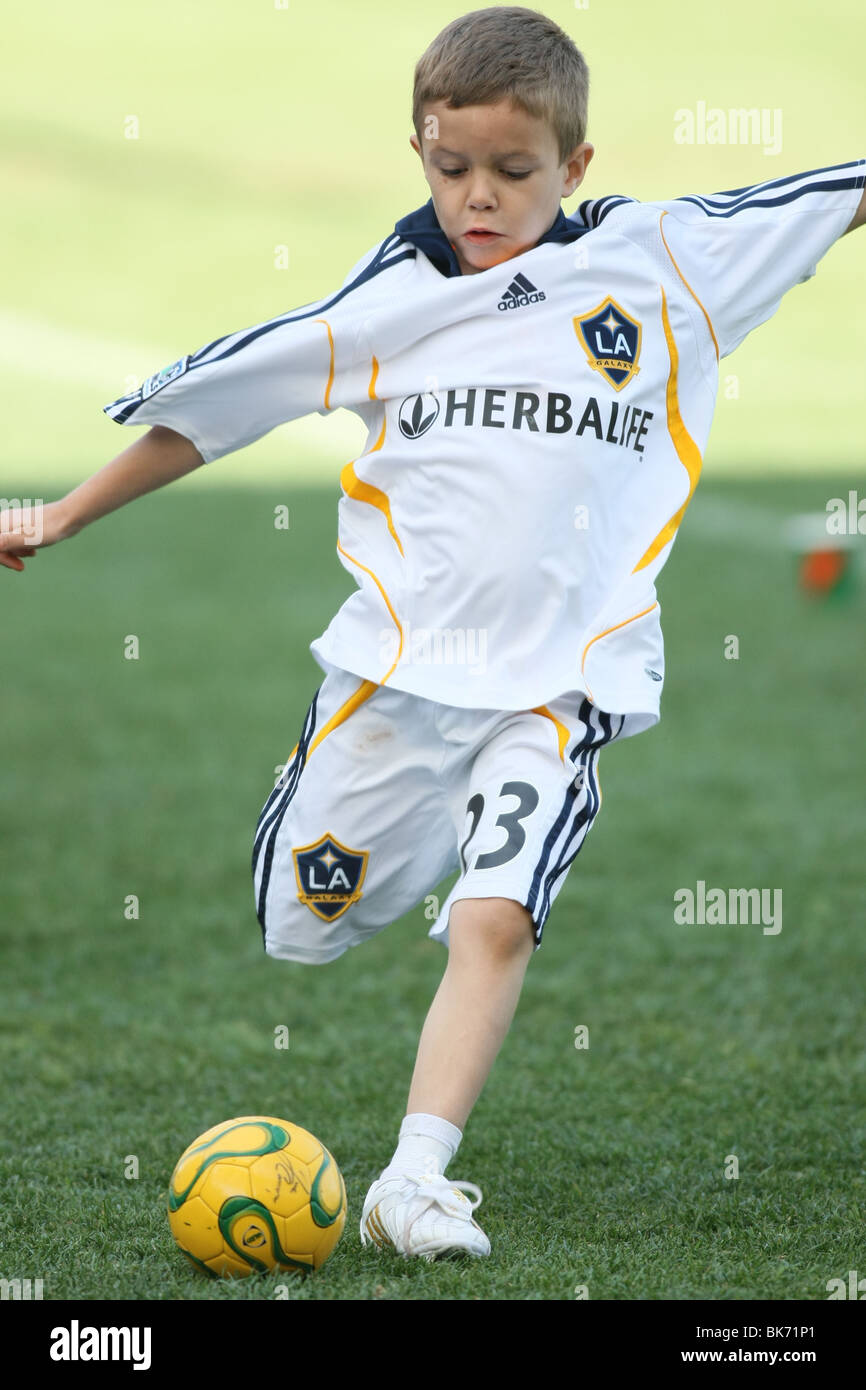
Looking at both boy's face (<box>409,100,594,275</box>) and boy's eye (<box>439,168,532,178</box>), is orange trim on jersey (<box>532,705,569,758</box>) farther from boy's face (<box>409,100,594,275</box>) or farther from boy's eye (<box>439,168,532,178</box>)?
boy's eye (<box>439,168,532,178</box>)

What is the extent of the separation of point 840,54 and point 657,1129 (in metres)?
26.3

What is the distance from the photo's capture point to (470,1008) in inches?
109

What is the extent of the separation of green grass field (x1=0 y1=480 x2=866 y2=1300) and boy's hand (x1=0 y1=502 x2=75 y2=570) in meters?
1.16

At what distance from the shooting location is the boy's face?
2.87 meters

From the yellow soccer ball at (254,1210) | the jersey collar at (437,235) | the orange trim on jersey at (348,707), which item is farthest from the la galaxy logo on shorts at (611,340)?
the yellow soccer ball at (254,1210)

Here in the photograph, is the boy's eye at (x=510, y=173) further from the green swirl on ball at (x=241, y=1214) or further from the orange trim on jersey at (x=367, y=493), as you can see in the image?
the green swirl on ball at (x=241, y=1214)

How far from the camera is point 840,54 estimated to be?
26.9 m

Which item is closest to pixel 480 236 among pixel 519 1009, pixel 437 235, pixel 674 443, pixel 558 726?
pixel 437 235

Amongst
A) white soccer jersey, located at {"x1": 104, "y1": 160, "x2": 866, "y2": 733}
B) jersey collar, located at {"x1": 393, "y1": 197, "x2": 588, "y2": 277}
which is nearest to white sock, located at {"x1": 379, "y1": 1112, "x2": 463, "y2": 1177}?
white soccer jersey, located at {"x1": 104, "y1": 160, "x2": 866, "y2": 733}

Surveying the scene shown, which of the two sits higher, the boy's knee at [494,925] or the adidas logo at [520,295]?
the adidas logo at [520,295]

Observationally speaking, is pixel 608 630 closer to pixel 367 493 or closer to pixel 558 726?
pixel 558 726

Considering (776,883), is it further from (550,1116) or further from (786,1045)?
(550,1116)

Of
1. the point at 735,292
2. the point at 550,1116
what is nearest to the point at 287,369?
the point at 735,292

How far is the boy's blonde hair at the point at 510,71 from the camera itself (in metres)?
2.85
